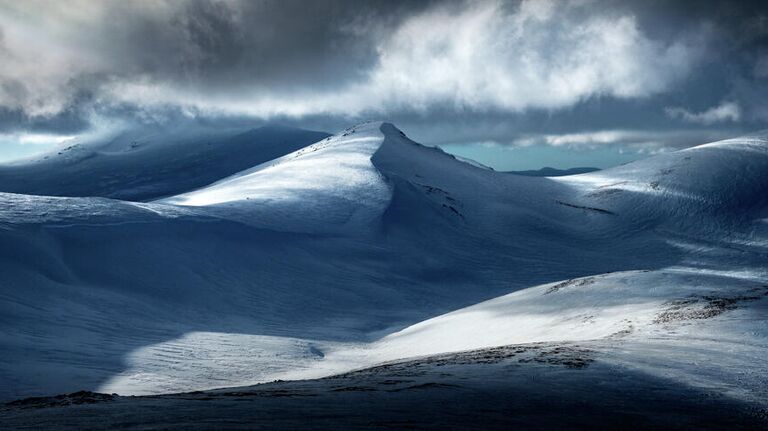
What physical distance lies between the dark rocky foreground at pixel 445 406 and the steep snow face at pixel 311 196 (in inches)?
1296

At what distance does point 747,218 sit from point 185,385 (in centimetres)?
6256

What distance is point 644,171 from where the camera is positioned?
8125 cm

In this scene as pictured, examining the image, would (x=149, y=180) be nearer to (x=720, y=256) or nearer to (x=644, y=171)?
(x=644, y=171)

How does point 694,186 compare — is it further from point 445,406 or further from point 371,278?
point 445,406

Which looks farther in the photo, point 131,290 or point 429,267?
point 429,267

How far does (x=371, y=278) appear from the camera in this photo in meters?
40.1

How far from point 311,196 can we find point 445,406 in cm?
4545

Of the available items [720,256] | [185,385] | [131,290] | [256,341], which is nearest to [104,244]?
[131,290]

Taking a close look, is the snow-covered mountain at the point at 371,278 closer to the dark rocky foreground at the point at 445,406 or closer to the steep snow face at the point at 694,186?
the steep snow face at the point at 694,186

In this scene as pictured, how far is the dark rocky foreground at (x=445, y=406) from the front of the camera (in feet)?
27.2

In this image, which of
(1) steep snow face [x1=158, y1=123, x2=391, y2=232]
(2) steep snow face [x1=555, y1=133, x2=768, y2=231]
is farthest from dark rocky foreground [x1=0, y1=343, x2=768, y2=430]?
(2) steep snow face [x1=555, y1=133, x2=768, y2=231]

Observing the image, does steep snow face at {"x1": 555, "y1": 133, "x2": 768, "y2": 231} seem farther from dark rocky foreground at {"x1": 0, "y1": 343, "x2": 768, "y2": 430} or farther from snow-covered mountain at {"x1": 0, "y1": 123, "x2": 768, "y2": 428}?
dark rocky foreground at {"x1": 0, "y1": 343, "x2": 768, "y2": 430}

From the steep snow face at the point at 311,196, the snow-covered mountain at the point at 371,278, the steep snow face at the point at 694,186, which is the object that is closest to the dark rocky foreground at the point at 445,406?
the snow-covered mountain at the point at 371,278

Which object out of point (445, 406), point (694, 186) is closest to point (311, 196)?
point (694, 186)
